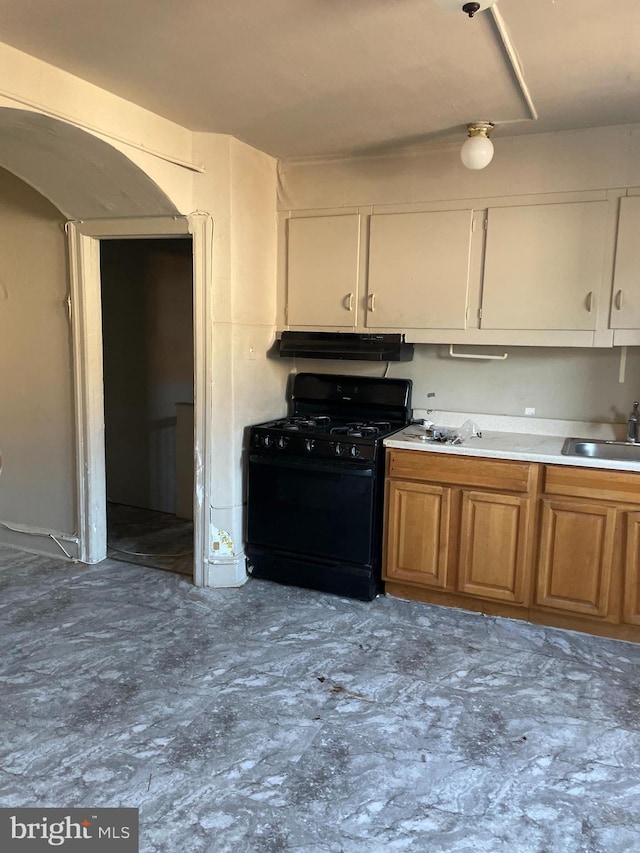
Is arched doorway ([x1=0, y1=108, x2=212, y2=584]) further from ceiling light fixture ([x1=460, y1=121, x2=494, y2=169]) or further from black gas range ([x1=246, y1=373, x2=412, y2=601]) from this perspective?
ceiling light fixture ([x1=460, y1=121, x2=494, y2=169])

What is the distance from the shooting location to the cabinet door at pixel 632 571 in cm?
285

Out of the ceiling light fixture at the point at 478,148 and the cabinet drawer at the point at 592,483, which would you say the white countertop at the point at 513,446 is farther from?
the ceiling light fixture at the point at 478,148

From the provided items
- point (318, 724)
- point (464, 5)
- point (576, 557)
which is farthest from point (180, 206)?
point (576, 557)

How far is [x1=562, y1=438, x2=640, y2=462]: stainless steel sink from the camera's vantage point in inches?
125

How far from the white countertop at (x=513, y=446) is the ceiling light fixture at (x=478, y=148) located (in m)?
1.34

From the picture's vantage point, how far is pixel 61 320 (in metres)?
3.75

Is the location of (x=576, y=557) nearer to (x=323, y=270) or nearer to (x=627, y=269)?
(x=627, y=269)

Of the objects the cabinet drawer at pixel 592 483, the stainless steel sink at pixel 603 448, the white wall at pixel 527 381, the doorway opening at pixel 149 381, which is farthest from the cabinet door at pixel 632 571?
the doorway opening at pixel 149 381

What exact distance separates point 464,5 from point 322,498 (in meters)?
2.28

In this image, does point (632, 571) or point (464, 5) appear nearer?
point (464, 5)

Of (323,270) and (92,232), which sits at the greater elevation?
(92,232)

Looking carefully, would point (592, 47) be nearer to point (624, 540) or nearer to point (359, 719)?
point (624, 540)

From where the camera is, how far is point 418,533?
3.29 meters

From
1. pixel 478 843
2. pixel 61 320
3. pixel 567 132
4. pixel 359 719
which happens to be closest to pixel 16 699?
pixel 359 719
